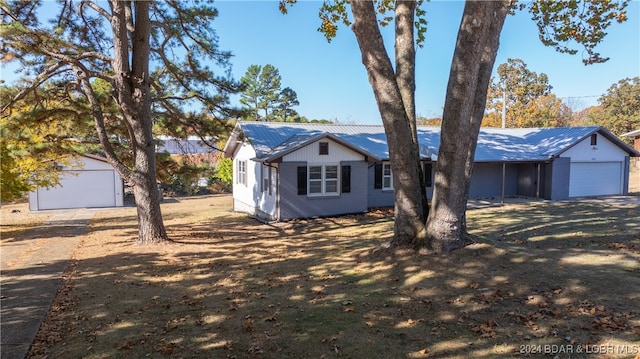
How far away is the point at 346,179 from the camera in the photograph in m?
17.4

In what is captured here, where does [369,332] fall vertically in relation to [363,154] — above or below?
below

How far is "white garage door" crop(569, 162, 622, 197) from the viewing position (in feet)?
73.7

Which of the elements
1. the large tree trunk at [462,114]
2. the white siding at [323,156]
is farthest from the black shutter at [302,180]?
the large tree trunk at [462,114]

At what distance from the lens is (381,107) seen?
801 cm

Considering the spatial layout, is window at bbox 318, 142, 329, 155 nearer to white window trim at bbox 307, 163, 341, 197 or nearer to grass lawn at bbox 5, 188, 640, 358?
white window trim at bbox 307, 163, 341, 197

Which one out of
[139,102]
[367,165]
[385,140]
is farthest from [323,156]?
[139,102]

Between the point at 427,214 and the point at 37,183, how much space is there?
1575 cm

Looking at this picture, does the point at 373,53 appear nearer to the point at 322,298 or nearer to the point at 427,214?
the point at 427,214

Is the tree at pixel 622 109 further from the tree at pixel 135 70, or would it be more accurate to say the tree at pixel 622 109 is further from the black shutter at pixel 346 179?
the tree at pixel 135 70

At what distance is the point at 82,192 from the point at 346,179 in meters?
17.1

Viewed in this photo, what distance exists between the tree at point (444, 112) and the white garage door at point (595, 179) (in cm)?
1849

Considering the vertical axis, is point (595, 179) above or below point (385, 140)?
below

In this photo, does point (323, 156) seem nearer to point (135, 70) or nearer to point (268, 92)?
point (135, 70)

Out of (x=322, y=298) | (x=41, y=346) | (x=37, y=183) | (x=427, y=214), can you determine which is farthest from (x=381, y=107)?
(x=37, y=183)
